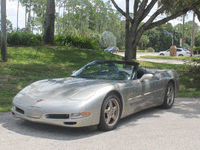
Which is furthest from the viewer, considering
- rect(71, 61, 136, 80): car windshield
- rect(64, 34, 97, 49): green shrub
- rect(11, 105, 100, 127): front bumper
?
rect(64, 34, 97, 49): green shrub

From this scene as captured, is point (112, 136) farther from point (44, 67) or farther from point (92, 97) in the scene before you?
point (44, 67)

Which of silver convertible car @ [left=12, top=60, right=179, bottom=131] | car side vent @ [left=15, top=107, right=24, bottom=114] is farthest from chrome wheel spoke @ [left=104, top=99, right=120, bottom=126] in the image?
car side vent @ [left=15, top=107, right=24, bottom=114]

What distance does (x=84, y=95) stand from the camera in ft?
15.8

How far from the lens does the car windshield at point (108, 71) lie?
6.04m

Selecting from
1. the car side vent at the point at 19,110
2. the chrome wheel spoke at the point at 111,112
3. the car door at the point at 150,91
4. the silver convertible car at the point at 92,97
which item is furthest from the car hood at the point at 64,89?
the car door at the point at 150,91

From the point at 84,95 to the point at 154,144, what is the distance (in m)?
1.43

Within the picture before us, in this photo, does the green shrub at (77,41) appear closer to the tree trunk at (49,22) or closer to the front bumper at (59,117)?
Answer: the tree trunk at (49,22)

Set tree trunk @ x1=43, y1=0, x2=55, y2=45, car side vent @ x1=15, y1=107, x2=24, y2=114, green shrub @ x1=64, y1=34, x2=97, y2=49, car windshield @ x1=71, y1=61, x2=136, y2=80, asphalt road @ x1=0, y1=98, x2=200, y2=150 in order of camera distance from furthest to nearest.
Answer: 1. green shrub @ x1=64, y1=34, x2=97, y2=49
2. tree trunk @ x1=43, y1=0, x2=55, y2=45
3. car windshield @ x1=71, y1=61, x2=136, y2=80
4. car side vent @ x1=15, y1=107, x2=24, y2=114
5. asphalt road @ x1=0, y1=98, x2=200, y2=150

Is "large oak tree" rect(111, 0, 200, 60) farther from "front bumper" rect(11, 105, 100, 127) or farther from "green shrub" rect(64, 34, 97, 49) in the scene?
"front bumper" rect(11, 105, 100, 127)

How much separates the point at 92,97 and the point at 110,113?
59 cm

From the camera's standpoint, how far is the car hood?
4.85 m

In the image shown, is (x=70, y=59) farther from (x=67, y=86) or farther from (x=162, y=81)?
(x=67, y=86)

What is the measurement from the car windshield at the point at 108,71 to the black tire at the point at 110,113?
836mm

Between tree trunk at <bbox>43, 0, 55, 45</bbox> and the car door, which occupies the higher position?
tree trunk at <bbox>43, 0, 55, 45</bbox>
